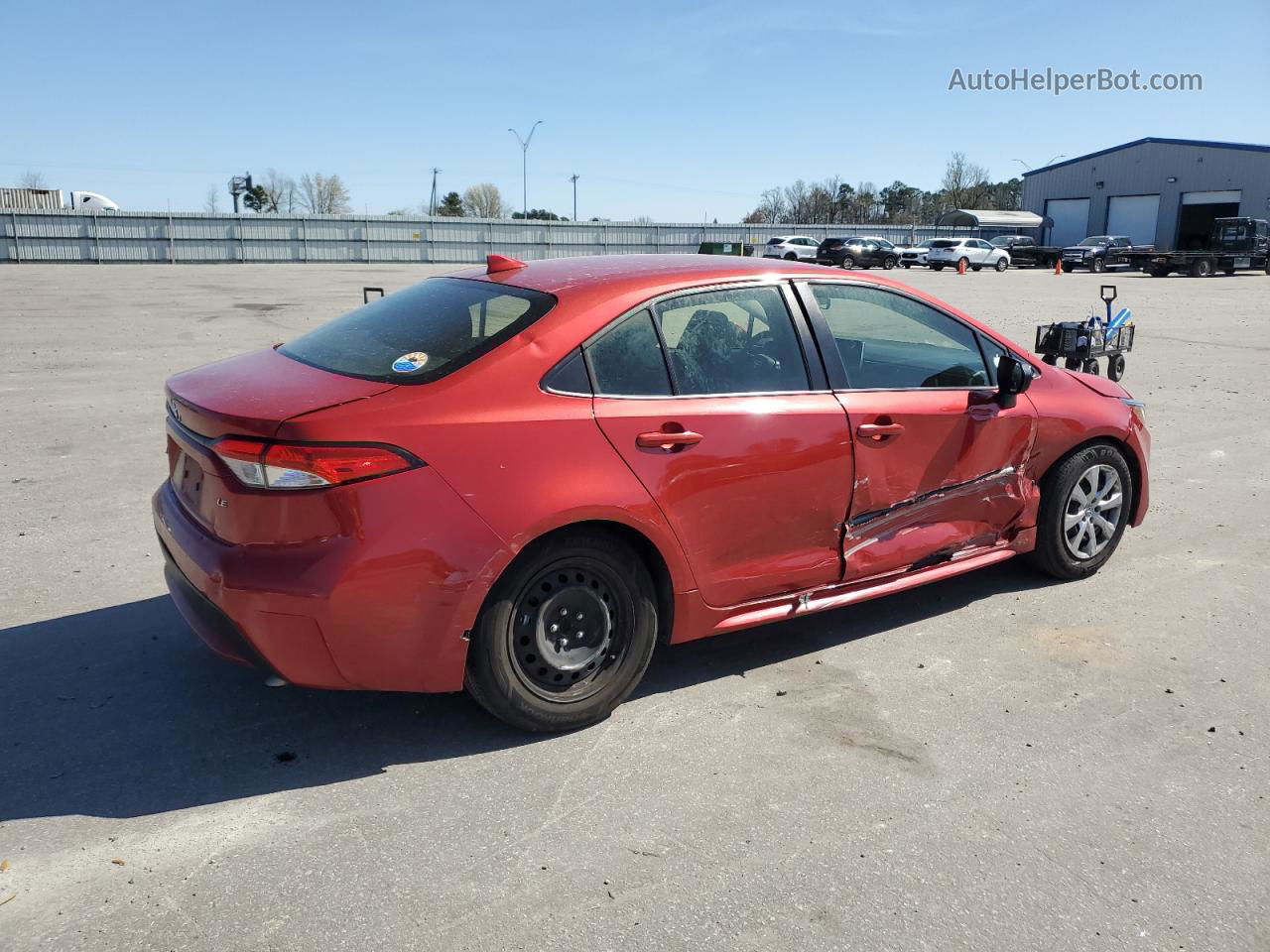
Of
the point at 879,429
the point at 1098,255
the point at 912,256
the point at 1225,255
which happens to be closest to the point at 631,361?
the point at 879,429

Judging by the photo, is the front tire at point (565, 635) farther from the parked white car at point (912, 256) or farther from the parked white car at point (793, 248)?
the parked white car at point (912, 256)

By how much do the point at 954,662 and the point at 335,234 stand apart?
156ft

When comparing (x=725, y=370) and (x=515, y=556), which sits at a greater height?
(x=725, y=370)

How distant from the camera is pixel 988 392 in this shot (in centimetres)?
450

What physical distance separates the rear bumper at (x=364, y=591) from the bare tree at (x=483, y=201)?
118136 millimetres

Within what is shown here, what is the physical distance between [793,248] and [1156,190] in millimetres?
28866

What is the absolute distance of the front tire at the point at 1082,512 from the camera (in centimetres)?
485

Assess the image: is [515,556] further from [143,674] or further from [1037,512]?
[1037,512]

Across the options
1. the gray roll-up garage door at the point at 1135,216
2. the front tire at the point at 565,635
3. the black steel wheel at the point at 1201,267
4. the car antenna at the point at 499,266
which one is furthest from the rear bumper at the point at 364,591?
the gray roll-up garage door at the point at 1135,216

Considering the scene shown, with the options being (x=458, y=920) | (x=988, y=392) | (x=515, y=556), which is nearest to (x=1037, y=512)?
(x=988, y=392)

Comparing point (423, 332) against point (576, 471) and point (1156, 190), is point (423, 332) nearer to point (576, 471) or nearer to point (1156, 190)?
point (576, 471)

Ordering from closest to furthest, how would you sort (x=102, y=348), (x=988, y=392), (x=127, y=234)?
1. (x=988, y=392)
2. (x=102, y=348)
3. (x=127, y=234)

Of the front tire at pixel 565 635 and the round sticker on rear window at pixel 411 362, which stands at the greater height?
the round sticker on rear window at pixel 411 362

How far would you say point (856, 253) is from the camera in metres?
44.1
